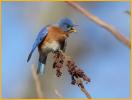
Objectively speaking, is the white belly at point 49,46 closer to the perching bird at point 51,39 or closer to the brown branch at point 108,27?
the perching bird at point 51,39

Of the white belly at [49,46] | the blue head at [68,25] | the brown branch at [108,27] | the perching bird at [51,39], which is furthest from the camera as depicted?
the white belly at [49,46]

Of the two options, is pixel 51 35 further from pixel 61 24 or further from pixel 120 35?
pixel 120 35

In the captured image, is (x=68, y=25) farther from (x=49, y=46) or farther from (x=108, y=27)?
(x=108, y=27)

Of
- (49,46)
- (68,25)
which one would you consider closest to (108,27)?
(68,25)

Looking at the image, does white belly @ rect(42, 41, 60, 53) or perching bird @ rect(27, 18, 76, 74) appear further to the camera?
white belly @ rect(42, 41, 60, 53)

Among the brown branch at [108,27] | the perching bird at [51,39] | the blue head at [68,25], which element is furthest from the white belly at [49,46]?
the brown branch at [108,27]

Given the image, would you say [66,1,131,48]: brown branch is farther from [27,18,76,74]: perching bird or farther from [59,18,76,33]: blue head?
[27,18,76,74]: perching bird

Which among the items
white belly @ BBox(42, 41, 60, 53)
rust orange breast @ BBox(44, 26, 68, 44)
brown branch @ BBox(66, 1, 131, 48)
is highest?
A: rust orange breast @ BBox(44, 26, 68, 44)

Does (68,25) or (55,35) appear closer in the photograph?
(68,25)

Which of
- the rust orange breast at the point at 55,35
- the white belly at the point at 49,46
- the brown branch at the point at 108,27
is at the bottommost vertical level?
the brown branch at the point at 108,27

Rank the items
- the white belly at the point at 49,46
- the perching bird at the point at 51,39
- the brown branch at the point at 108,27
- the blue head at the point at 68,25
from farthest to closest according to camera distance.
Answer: the white belly at the point at 49,46
the perching bird at the point at 51,39
the blue head at the point at 68,25
the brown branch at the point at 108,27

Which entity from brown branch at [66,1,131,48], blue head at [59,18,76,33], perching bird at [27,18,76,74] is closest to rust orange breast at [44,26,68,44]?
perching bird at [27,18,76,74]
